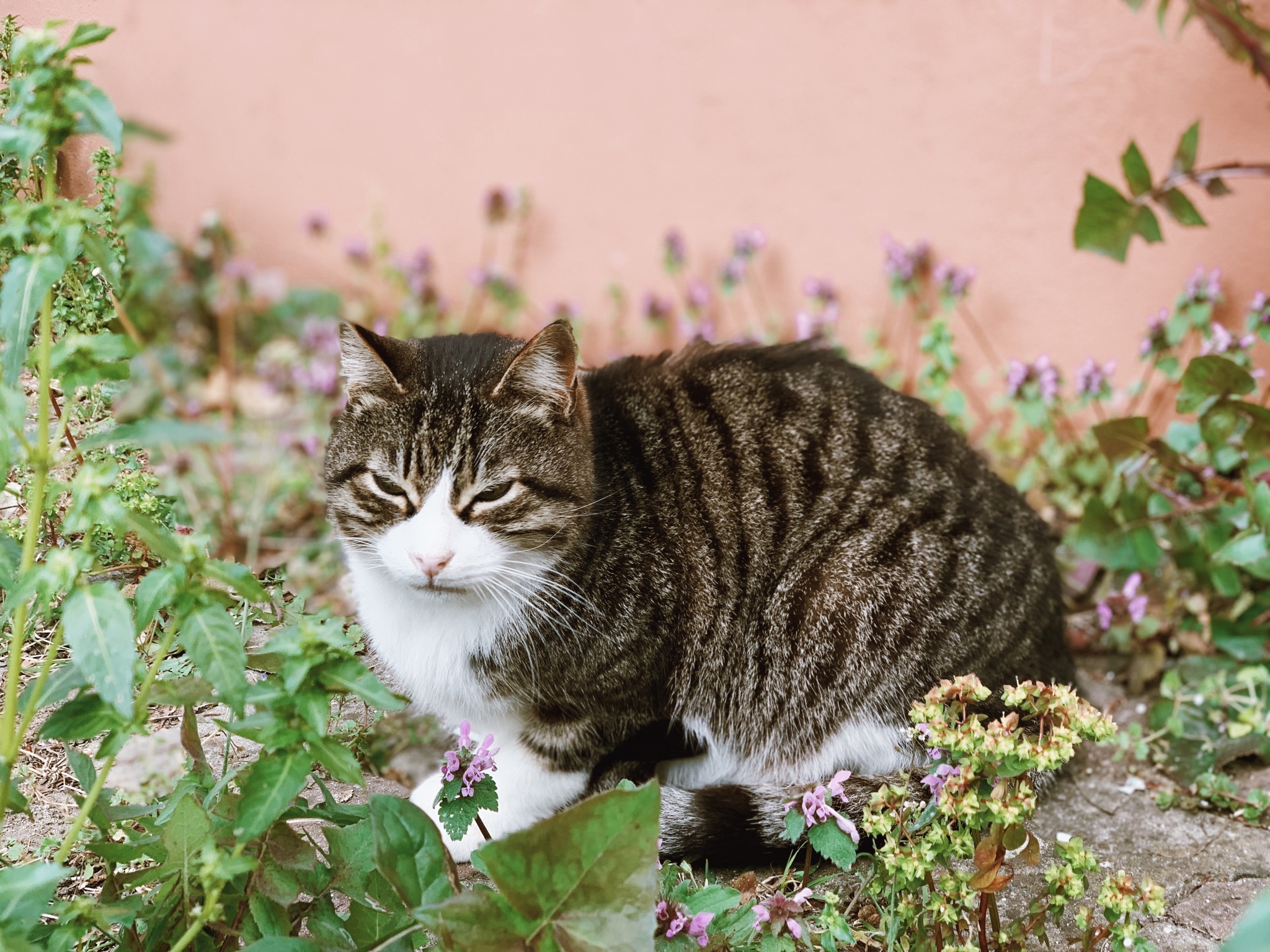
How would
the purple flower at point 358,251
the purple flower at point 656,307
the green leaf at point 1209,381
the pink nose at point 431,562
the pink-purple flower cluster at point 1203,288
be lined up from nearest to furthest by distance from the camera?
the pink nose at point 431,562 → the green leaf at point 1209,381 → the pink-purple flower cluster at point 1203,288 → the purple flower at point 656,307 → the purple flower at point 358,251

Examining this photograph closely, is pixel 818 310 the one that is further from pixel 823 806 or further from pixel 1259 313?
pixel 823 806

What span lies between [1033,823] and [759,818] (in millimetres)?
680

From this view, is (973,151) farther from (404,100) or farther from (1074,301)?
(404,100)

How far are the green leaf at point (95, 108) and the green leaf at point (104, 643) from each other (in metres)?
0.54

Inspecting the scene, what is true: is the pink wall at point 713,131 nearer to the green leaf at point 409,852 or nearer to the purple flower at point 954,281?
the purple flower at point 954,281

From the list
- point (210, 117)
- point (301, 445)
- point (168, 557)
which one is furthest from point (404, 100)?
point (168, 557)

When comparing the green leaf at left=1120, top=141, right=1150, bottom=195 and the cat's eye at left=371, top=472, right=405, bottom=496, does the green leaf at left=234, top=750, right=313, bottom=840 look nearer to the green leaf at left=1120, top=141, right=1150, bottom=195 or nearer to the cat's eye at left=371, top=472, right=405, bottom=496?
the cat's eye at left=371, top=472, right=405, bottom=496

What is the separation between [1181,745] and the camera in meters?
2.46

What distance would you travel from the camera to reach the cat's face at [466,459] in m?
1.90

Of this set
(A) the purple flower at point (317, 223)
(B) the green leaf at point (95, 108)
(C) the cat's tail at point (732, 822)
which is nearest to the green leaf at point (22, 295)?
(B) the green leaf at point (95, 108)

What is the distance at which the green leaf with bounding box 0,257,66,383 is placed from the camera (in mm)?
1126

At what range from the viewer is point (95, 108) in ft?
3.91

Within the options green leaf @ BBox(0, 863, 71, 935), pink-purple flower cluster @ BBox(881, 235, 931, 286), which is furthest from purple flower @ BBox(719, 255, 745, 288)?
green leaf @ BBox(0, 863, 71, 935)

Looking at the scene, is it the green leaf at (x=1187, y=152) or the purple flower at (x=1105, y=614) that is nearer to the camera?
the green leaf at (x=1187, y=152)
